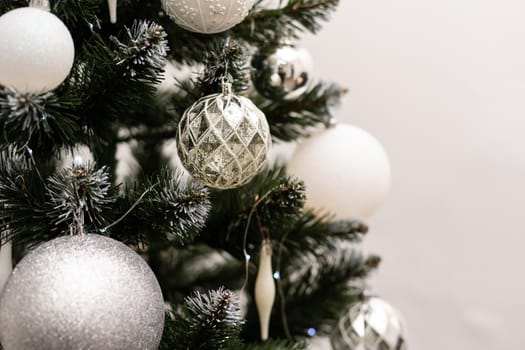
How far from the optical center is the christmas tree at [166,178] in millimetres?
436

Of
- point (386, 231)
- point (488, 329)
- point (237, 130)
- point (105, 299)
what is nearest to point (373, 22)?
point (386, 231)

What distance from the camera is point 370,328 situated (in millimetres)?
681

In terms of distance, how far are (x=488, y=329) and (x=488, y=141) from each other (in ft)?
0.88

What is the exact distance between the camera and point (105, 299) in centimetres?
Answer: 43

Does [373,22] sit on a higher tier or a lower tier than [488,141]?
higher

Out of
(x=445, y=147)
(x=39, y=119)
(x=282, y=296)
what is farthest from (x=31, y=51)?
(x=445, y=147)

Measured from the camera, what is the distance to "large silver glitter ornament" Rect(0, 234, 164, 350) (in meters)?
0.42

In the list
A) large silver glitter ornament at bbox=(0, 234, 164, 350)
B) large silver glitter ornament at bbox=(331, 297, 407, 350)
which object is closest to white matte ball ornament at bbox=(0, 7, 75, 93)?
large silver glitter ornament at bbox=(0, 234, 164, 350)

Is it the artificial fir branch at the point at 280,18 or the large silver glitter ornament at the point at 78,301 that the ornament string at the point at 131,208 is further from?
the artificial fir branch at the point at 280,18

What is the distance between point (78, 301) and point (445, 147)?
75 cm

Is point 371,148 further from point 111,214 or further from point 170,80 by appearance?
point 170,80

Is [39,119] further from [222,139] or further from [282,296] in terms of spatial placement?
[282,296]

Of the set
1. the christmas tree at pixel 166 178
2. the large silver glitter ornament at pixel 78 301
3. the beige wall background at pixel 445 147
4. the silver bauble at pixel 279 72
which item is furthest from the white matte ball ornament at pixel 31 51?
the beige wall background at pixel 445 147

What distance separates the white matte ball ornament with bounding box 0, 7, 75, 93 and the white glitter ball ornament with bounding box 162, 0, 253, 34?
0.09 meters
